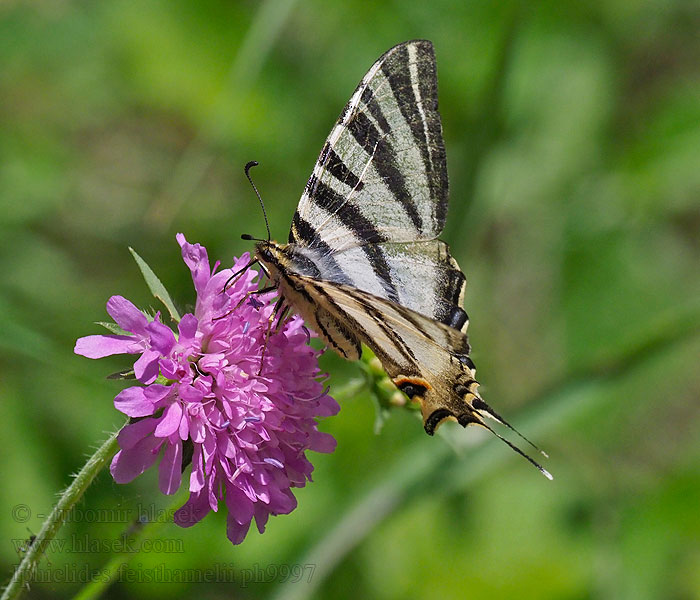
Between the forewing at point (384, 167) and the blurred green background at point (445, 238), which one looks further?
the blurred green background at point (445, 238)

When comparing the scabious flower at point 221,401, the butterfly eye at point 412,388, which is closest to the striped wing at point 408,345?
the butterfly eye at point 412,388

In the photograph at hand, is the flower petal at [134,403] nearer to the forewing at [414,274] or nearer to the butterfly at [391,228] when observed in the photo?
the butterfly at [391,228]

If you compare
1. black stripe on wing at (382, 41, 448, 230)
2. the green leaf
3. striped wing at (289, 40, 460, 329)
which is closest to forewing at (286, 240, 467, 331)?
striped wing at (289, 40, 460, 329)

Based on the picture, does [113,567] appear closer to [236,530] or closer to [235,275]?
[236,530]

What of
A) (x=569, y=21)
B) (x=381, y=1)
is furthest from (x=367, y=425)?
(x=569, y=21)

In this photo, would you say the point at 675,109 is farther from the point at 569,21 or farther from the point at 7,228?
the point at 7,228

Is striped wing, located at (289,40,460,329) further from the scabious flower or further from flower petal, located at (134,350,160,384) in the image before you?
flower petal, located at (134,350,160,384)

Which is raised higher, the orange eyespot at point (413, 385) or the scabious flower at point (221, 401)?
the orange eyespot at point (413, 385)
